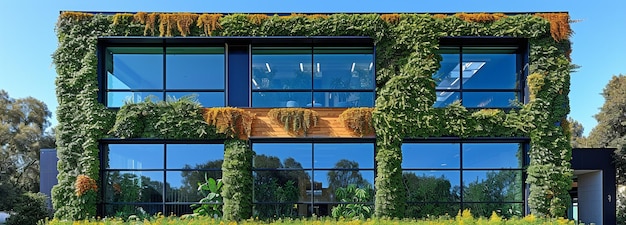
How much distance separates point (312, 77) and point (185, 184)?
15.8ft

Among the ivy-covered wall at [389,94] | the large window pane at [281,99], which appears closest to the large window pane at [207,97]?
the ivy-covered wall at [389,94]

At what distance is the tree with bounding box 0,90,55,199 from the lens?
1293 inches

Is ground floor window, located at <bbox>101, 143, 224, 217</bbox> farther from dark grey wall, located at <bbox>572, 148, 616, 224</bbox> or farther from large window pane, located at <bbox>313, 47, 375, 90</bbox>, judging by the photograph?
dark grey wall, located at <bbox>572, 148, 616, 224</bbox>

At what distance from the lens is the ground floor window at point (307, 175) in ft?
41.6

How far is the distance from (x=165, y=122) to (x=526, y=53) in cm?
1057

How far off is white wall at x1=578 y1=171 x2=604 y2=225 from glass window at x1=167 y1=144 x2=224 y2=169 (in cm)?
1229

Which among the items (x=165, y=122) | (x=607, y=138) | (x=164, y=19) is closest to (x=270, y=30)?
(x=164, y=19)

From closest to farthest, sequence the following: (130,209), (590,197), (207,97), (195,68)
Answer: (130,209), (207,97), (195,68), (590,197)

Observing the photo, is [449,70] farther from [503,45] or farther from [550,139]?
[550,139]

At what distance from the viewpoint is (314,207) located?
12.7 m

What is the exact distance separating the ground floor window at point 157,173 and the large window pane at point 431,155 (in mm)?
5384

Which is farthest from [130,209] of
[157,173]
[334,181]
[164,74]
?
[334,181]

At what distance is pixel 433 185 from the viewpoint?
→ 12.8 metres

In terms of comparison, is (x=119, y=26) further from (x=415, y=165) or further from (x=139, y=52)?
(x=415, y=165)
